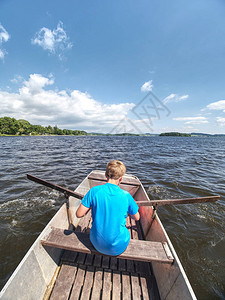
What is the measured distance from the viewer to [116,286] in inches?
106

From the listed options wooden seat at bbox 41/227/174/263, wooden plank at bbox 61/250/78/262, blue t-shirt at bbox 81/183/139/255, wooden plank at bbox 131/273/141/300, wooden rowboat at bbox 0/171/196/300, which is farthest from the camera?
wooden plank at bbox 61/250/78/262

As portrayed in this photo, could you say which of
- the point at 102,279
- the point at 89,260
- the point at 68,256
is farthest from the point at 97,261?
the point at 68,256

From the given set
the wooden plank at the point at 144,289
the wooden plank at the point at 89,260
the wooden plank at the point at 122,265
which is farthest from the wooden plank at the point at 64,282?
the wooden plank at the point at 144,289

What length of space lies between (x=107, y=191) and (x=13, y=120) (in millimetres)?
116819

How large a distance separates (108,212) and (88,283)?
2.15 metres

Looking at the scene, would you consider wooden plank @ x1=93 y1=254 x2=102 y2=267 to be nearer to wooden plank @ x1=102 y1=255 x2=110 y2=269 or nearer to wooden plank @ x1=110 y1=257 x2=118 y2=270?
wooden plank @ x1=102 y1=255 x2=110 y2=269

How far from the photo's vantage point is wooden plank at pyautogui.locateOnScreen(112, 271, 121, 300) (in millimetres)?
2551

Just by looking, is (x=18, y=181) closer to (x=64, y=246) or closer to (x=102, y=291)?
(x=64, y=246)

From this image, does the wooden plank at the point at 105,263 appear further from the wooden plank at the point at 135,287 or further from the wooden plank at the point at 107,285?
the wooden plank at the point at 135,287

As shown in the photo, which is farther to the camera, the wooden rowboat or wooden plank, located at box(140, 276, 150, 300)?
wooden plank, located at box(140, 276, 150, 300)

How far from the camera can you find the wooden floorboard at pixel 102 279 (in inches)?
101

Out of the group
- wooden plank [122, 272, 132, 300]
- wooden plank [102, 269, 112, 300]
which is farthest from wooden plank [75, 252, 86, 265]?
wooden plank [122, 272, 132, 300]

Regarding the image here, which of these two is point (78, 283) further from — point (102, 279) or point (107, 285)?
point (107, 285)

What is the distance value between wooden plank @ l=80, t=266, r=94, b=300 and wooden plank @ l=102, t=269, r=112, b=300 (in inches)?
12.0
